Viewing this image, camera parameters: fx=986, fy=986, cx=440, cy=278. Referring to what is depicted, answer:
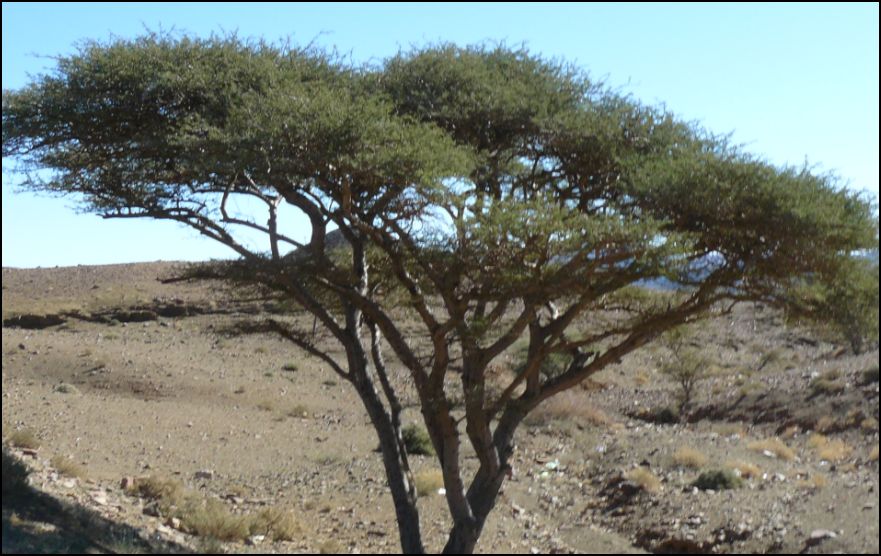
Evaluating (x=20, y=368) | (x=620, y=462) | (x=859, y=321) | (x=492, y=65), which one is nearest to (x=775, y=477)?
(x=620, y=462)

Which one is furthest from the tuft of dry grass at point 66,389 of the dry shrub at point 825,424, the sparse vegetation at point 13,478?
the dry shrub at point 825,424

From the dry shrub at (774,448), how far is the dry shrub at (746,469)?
6.82 feet

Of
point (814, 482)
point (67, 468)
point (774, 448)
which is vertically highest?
point (774, 448)

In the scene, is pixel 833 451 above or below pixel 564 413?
below

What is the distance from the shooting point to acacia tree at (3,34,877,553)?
9906 millimetres

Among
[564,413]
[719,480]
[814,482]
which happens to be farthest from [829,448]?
[564,413]

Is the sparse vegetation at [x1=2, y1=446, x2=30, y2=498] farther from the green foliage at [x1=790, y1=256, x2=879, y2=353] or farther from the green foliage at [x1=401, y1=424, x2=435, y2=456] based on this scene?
the green foliage at [x1=401, y1=424, x2=435, y2=456]

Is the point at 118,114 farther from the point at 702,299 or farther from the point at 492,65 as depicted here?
the point at 702,299

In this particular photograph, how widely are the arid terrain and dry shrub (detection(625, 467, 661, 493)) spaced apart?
5cm

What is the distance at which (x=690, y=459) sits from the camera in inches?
813

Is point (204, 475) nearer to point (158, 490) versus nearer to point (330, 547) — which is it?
Answer: point (158, 490)

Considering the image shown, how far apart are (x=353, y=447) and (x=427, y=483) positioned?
4930 mm

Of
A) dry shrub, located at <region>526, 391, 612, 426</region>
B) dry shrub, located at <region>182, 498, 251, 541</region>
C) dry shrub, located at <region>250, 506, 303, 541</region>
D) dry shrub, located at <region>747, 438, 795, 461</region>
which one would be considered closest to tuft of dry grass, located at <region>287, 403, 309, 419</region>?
dry shrub, located at <region>526, 391, 612, 426</region>

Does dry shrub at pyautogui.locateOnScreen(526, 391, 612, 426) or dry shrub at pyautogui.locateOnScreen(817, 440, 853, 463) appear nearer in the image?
dry shrub at pyautogui.locateOnScreen(817, 440, 853, 463)
